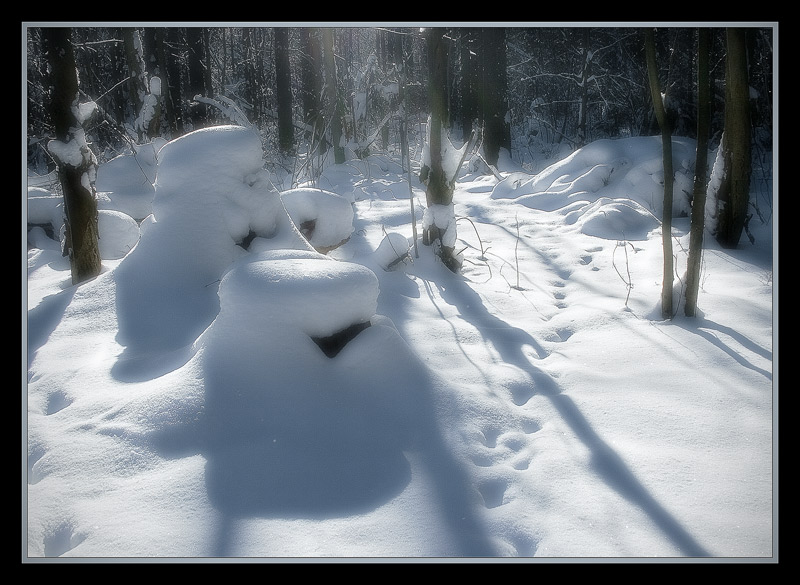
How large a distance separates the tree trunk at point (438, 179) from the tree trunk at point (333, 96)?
472cm

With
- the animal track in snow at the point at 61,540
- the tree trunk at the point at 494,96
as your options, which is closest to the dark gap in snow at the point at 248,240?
the animal track in snow at the point at 61,540

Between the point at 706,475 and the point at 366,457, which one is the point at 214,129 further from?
the point at 706,475

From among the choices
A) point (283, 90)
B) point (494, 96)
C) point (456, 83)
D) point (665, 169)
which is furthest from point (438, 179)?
point (456, 83)

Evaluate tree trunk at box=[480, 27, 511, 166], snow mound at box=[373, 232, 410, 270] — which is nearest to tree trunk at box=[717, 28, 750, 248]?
snow mound at box=[373, 232, 410, 270]

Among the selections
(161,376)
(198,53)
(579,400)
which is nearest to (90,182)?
(161,376)

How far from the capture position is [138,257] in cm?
436

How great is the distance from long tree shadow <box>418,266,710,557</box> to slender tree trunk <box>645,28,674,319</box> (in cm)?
101

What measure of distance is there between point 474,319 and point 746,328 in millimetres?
1792

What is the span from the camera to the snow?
81.7 inches

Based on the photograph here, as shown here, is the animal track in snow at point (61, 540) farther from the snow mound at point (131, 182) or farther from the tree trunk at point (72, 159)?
the snow mound at point (131, 182)

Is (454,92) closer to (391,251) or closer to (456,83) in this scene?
(456,83)

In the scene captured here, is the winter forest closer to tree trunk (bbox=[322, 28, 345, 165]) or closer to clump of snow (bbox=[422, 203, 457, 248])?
clump of snow (bbox=[422, 203, 457, 248])

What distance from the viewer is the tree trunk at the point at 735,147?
5242 mm

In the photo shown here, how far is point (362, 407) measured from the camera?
9.20 feet
